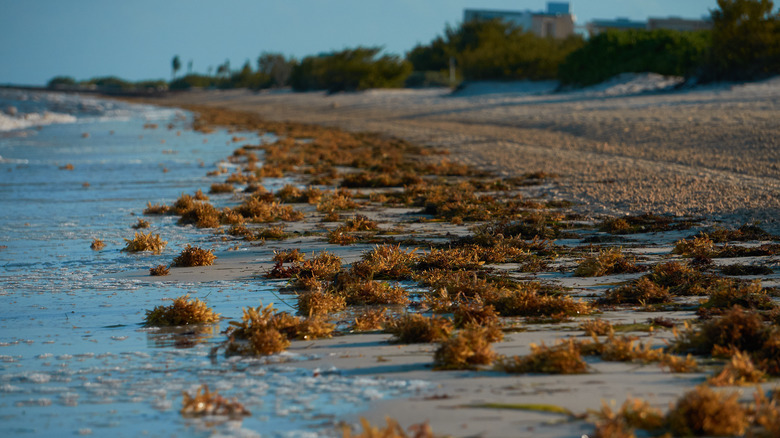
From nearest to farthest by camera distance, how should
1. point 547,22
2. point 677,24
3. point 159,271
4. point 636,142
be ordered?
point 159,271 → point 636,142 → point 677,24 → point 547,22

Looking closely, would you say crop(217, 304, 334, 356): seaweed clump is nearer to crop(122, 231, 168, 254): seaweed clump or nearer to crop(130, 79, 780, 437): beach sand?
crop(130, 79, 780, 437): beach sand

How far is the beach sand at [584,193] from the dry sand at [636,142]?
4cm

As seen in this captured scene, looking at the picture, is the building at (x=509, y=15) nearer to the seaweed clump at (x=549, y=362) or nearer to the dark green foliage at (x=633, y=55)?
the dark green foliage at (x=633, y=55)

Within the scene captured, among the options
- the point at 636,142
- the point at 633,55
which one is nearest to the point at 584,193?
the point at 636,142

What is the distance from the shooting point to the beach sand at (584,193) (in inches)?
137

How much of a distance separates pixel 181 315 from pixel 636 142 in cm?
1422

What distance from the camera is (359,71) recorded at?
62312 millimetres

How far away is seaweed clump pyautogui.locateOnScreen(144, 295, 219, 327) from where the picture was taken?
4918mm

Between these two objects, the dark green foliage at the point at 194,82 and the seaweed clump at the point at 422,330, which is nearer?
the seaweed clump at the point at 422,330

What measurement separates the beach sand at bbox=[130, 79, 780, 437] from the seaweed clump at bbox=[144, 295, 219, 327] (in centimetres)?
79

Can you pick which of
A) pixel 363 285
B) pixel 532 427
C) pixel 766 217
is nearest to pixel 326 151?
pixel 766 217

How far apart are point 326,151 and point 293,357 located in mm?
15238

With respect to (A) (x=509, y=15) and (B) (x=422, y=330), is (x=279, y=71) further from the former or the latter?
(B) (x=422, y=330)

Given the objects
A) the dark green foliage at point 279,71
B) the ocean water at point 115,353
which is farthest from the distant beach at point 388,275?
the dark green foliage at point 279,71
